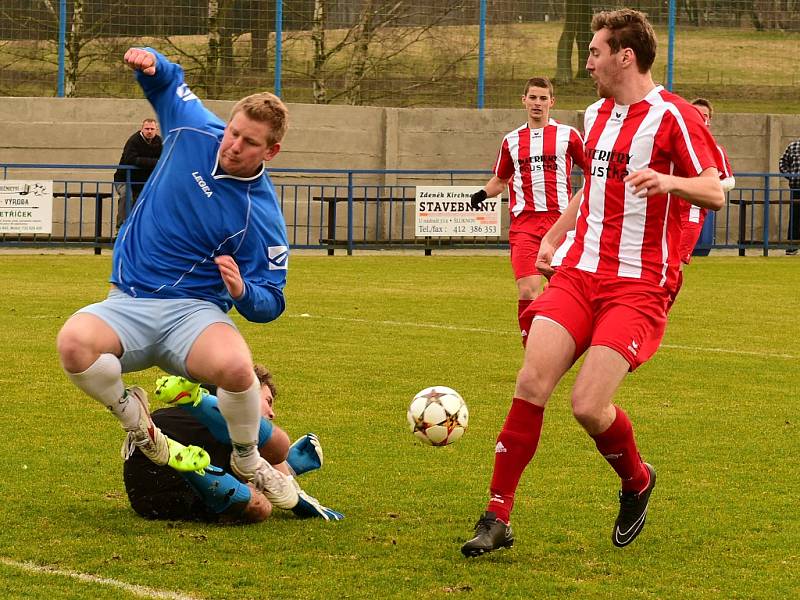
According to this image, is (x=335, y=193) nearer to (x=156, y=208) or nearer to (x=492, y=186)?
(x=492, y=186)

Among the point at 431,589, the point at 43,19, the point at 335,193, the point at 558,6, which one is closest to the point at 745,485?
the point at 431,589

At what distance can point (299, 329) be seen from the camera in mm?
12227

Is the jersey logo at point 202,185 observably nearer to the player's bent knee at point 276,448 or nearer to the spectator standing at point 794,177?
the player's bent knee at point 276,448

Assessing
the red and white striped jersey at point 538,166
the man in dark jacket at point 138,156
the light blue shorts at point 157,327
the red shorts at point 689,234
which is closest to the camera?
the light blue shorts at point 157,327

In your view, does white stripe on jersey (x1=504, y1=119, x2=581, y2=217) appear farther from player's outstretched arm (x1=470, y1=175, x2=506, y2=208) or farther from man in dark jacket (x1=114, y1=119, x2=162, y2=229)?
man in dark jacket (x1=114, y1=119, x2=162, y2=229)

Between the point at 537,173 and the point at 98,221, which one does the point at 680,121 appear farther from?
the point at 98,221

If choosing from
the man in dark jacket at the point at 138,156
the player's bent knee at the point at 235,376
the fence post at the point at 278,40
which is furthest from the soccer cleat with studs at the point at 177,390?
the fence post at the point at 278,40

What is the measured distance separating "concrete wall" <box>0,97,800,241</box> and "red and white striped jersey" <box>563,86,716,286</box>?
1834 centimetres

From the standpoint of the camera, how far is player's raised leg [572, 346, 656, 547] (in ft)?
16.4

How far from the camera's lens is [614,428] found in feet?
16.9

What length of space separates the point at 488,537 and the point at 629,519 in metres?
0.60

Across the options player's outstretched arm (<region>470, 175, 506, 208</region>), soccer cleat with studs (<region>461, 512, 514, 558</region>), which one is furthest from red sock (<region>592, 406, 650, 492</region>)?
player's outstretched arm (<region>470, 175, 506, 208</region>)

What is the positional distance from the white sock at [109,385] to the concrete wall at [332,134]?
59.7 feet

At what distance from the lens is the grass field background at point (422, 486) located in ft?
15.4
